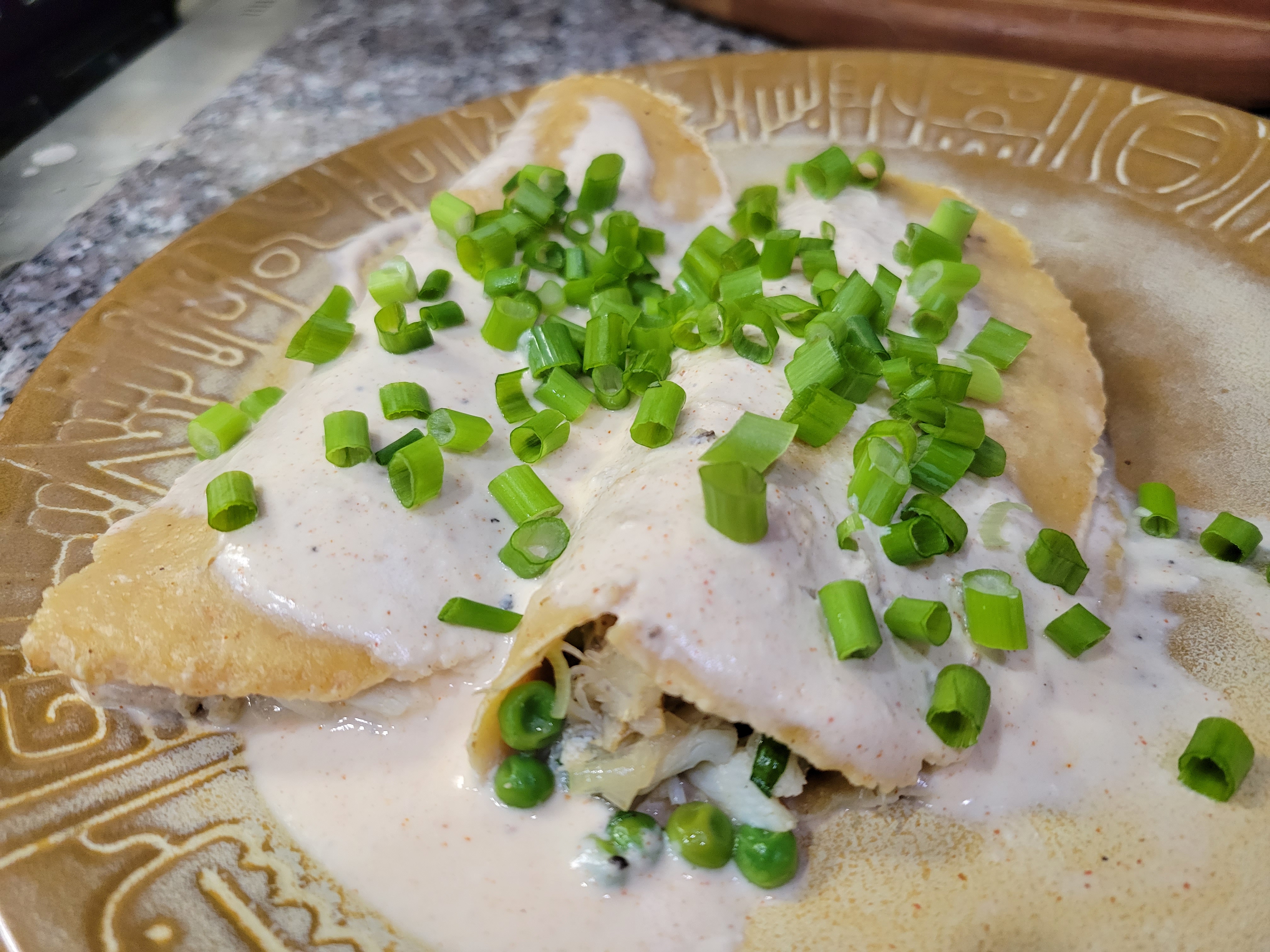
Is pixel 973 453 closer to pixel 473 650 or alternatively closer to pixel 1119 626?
pixel 1119 626

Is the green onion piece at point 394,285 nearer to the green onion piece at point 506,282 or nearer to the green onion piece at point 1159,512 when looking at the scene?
the green onion piece at point 506,282

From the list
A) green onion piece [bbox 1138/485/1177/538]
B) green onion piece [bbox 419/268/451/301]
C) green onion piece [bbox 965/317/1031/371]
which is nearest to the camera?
green onion piece [bbox 1138/485/1177/538]

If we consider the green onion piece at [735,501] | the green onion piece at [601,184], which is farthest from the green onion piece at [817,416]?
the green onion piece at [601,184]

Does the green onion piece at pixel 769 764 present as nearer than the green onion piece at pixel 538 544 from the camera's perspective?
Yes

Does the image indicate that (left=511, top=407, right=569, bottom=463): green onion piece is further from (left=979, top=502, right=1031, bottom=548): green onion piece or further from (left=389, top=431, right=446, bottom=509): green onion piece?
(left=979, top=502, right=1031, bottom=548): green onion piece

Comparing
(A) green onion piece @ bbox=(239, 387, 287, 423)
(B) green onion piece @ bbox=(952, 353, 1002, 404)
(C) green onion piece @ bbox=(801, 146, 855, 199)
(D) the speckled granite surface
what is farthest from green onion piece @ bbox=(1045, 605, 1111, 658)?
(D) the speckled granite surface

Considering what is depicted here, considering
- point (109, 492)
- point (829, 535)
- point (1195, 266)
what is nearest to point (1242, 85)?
point (1195, 266)
